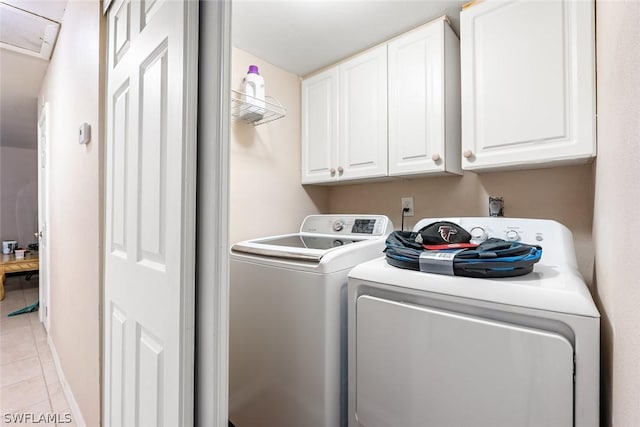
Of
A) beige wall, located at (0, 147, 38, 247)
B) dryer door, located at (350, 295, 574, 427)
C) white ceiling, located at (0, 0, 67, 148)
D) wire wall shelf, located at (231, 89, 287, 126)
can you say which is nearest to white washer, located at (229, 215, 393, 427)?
dryer door, located at (350, 295, 574, 427)

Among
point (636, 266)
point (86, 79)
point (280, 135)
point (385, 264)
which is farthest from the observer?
point (280, 135)

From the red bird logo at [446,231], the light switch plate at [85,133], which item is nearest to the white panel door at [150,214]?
the light switch plate at [85,133]

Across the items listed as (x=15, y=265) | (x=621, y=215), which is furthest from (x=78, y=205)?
(x=15, y=265)

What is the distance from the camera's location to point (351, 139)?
1966 mm

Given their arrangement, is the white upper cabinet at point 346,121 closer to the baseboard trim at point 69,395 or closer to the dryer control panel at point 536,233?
the dryer control panel at point 536,233

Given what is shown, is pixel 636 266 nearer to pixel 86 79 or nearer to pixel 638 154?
pixel 638 154

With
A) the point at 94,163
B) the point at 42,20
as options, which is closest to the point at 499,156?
the point at 94,163

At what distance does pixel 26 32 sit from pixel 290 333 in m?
2.73

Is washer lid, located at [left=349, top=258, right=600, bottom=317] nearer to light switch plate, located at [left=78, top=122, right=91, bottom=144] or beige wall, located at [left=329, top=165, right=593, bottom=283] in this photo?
beige wall, located at [left=329, top=165, right=593, bottom=283]

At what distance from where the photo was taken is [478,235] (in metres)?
1.37

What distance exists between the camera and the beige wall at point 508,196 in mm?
1423

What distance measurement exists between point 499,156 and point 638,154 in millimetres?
972

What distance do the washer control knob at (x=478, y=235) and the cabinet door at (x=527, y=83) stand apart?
0.33m

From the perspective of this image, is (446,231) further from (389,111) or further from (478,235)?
(389,111)
